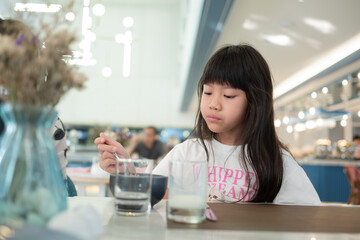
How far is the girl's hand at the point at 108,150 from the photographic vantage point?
910 mm

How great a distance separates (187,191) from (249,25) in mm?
4117

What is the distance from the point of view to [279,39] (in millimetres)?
4977

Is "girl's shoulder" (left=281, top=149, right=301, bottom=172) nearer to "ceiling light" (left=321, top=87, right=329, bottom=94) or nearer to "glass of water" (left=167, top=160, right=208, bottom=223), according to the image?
"glass of water" (left=167, top=160, right=208, bottom=223)

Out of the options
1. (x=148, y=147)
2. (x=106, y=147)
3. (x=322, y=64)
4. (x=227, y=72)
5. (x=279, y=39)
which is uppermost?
(x=279, y=39)

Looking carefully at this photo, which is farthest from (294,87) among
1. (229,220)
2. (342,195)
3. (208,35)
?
(229,220)

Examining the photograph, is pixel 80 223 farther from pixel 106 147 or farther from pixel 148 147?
pixel 148 147

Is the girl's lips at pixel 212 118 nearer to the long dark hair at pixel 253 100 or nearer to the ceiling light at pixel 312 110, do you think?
the long dark hair at pixel 253 100

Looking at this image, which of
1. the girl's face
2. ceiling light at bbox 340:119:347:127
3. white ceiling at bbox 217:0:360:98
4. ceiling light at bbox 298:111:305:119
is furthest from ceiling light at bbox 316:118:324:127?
the girl's face

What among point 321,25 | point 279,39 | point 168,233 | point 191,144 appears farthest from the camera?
point 279,39

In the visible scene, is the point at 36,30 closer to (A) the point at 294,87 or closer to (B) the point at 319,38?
(B) the point at 319,38

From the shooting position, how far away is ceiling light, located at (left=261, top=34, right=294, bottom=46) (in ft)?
15.9

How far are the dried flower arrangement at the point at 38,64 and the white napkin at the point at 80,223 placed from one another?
0.16 meters

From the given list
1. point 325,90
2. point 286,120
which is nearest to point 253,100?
point 325,90

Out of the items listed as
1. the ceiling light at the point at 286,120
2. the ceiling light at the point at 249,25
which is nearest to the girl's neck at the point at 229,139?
the ceiling light at the point at 249,25
